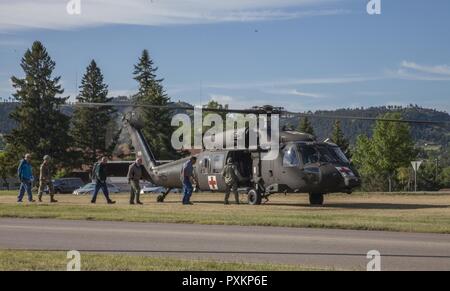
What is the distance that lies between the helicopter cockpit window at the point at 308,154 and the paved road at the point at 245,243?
8360 millimetres

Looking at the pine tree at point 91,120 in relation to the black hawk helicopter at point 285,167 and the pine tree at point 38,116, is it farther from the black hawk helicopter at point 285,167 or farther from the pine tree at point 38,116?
the black hawk helicopter at point 285,167

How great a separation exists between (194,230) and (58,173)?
8494 cm

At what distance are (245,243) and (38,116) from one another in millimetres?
79518

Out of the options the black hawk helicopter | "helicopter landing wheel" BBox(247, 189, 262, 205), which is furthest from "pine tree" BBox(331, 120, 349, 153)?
"helicopter landing wheel" BBox(247, 189, 262, 205)

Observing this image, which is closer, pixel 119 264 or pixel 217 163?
pixel 119 264

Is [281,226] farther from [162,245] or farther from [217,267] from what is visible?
[217,267]

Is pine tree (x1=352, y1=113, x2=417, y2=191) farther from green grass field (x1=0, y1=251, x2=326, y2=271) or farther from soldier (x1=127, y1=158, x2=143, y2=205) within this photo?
green grass field (x1=0, y1=251, x2=326, y2=271)

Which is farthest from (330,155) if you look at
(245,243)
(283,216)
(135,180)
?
(245,243)

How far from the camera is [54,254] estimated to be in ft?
39.6

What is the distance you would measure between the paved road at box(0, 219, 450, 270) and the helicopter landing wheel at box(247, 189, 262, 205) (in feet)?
29.0

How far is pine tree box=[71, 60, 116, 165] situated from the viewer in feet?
314

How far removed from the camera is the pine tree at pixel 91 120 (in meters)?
95.6

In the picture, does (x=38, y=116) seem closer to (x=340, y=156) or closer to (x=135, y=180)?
(x=135, y=180)

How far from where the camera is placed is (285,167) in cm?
2600
